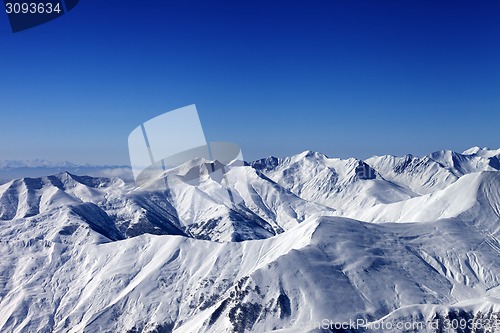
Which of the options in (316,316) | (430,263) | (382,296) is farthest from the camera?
(430,263)

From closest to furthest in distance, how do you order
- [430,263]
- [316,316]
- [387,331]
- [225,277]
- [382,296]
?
1. [387,331]
2. [316,316]
3. [382,296]
4. [430,263]
5. [225,277]

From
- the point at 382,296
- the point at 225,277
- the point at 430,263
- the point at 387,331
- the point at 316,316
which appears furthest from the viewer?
the point at 225,277

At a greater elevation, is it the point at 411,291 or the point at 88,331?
the point at 411,291

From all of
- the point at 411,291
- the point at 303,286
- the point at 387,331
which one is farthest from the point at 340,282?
the point at 387,331

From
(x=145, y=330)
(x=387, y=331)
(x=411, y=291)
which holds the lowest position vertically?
(x=145, y=330)

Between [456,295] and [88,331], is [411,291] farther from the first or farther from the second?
[88,331]

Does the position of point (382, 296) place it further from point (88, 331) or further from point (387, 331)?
point (88, 331)

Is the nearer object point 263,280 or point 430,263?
point 263,280

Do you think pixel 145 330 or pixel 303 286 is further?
pixel 145 330

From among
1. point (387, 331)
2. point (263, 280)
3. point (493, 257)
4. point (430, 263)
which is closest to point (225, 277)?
point (263, 280)
